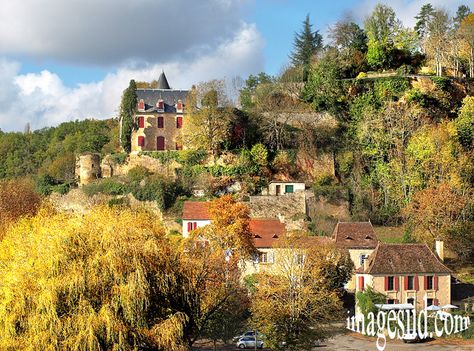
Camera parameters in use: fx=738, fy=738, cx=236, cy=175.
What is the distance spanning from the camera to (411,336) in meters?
36.0

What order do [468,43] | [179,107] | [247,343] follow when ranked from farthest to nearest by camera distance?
[468,43], [179,107], [247,343]

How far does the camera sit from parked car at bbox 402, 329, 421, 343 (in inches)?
1411

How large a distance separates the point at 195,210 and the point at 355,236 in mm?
11770

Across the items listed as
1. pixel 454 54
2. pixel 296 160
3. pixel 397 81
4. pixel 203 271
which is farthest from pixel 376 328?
pixel 454 54

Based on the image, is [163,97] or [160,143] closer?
[160,143]

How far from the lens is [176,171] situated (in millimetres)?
59469

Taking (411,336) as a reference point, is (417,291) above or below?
above

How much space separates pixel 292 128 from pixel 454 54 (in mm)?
17024

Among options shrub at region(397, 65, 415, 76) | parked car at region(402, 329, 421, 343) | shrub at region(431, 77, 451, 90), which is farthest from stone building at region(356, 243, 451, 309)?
shrub at region(397, 65, 415, 76)

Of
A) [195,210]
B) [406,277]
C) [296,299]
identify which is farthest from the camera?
[195,210]

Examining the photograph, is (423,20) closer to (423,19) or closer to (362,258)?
(423,19)

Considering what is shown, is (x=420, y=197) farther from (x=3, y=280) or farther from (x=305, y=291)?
(x=3, y=280)

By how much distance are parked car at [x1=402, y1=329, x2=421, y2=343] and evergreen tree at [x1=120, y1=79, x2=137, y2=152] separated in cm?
3313

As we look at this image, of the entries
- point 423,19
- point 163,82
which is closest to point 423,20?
point 423,19
